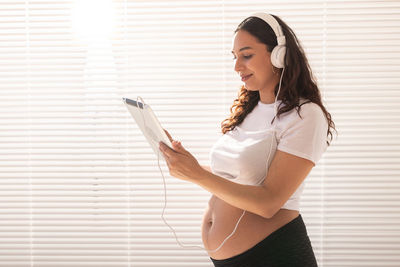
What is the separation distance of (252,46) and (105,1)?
1.02 m

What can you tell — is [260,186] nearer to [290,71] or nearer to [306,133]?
[306,133]

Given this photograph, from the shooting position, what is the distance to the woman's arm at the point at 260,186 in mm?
1312

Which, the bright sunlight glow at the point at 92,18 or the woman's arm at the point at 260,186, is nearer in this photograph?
the woman's arm at the point at 260,186

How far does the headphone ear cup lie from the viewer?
4.79 feet

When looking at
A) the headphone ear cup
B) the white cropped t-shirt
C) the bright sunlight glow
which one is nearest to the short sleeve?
the white cropped t-shirt

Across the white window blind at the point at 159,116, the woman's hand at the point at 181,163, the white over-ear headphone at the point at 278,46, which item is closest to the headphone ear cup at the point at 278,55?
the white over-ear headphone at the point at 278,46

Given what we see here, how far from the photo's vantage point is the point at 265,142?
1.45 meters

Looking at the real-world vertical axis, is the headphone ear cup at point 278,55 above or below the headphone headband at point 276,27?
below

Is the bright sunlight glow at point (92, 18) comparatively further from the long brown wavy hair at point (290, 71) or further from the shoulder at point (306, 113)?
the shoulder at point (306, 113)

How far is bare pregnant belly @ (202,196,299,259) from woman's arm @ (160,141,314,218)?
0.11 meters

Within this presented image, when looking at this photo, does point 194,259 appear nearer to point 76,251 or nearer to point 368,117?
point 76,251

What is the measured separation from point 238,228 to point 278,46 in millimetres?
668

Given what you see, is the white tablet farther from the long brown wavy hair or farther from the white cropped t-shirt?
the long brown wavy hair

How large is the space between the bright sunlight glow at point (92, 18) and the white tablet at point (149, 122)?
0.94 meters
